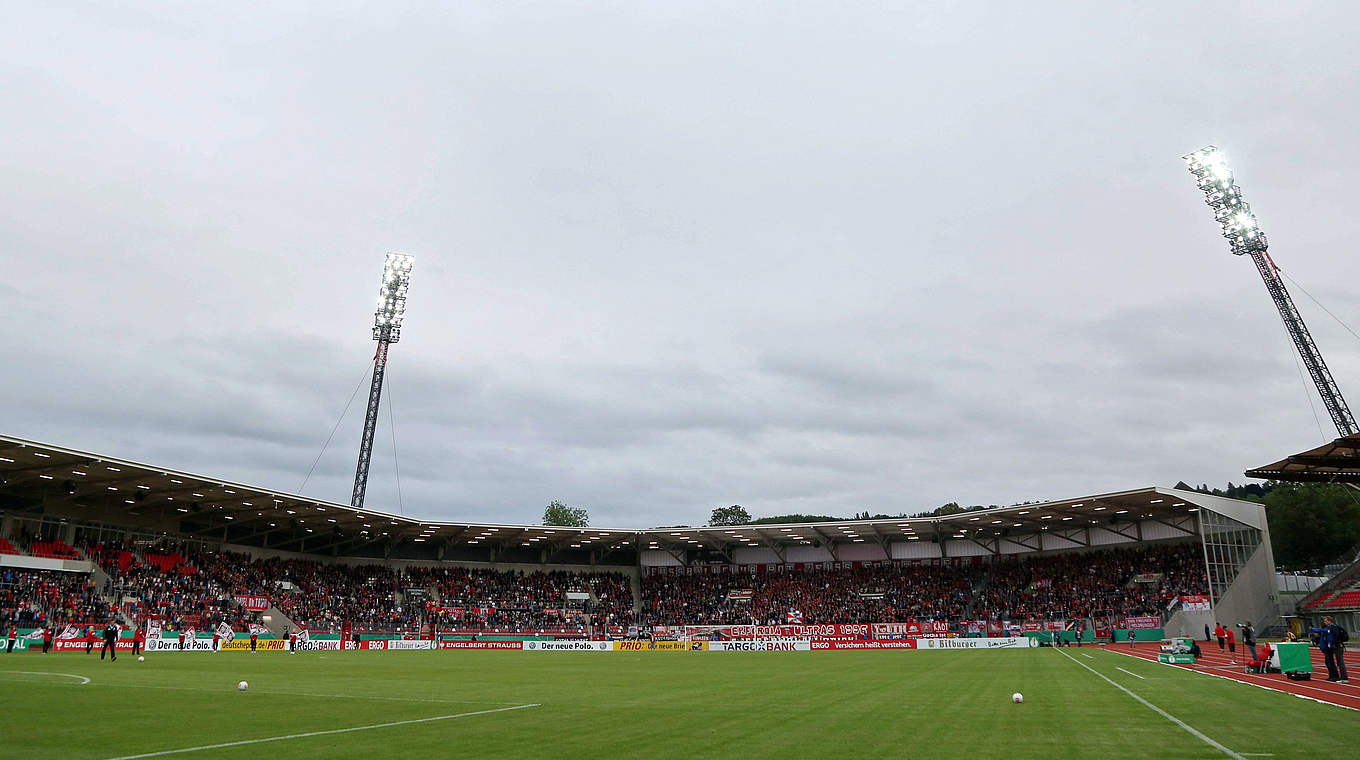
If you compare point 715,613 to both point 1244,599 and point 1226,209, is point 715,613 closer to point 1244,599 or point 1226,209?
point 1244,599

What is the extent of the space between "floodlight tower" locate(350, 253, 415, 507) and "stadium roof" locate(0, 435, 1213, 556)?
27.2ft

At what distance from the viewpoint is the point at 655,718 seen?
13.4 metres

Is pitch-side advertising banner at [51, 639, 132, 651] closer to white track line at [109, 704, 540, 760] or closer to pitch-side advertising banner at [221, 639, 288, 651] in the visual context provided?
pitch-side advertising banner at [221, 639, 288, 651]

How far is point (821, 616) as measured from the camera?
6481cm

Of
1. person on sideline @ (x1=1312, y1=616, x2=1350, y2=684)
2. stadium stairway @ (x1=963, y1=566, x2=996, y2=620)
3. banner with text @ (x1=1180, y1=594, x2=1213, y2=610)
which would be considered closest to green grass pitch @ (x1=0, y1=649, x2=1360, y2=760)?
person on sideline @ (x1=1312, y1=616, x2=1350, y2=684)

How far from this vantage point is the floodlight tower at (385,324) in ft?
230

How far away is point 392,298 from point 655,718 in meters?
63.6

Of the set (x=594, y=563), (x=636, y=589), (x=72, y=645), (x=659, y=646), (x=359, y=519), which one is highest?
(x=359, y=519)

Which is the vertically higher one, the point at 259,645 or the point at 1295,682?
the point at 1295,682

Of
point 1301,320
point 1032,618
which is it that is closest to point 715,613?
point 1032,618

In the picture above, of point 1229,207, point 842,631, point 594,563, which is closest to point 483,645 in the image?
point 594,563

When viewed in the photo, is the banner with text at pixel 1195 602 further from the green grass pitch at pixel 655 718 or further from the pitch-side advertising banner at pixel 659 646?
the pitch-side advertising banner at pixel 659 646

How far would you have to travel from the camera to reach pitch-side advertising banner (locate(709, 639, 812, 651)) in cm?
5256

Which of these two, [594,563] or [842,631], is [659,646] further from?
[594,563]
